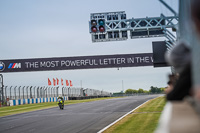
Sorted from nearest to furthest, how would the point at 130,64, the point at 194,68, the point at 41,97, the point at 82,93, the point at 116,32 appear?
the point at 194,68, the point at 116,32, the point at 130,64, the point at 41,97, the point at 82,93

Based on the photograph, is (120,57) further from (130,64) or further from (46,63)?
(46,63)

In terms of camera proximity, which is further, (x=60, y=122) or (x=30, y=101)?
(x=30, y=101)

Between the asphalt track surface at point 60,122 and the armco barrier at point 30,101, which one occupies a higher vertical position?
the armco barrier at point 30,101

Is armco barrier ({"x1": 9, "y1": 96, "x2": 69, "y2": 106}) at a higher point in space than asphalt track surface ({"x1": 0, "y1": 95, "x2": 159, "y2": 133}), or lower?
higher

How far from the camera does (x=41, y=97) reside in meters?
49.0

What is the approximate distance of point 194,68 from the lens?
2383 mm

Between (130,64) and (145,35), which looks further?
(130,64)

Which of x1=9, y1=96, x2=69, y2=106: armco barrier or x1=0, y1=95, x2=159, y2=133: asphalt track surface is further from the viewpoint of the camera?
x1=9, y1=96, x2=69, y2=106: armco barrier

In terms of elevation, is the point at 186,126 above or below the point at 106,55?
below

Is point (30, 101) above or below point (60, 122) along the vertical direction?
above

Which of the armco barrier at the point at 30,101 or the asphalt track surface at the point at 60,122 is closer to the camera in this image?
the asphalt track surface at the point at 60,122

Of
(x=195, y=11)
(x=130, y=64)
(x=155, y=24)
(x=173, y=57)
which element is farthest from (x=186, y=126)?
(x=130, y=64)

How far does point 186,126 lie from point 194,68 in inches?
28.2

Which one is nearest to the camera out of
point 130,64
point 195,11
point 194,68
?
point 195,11
